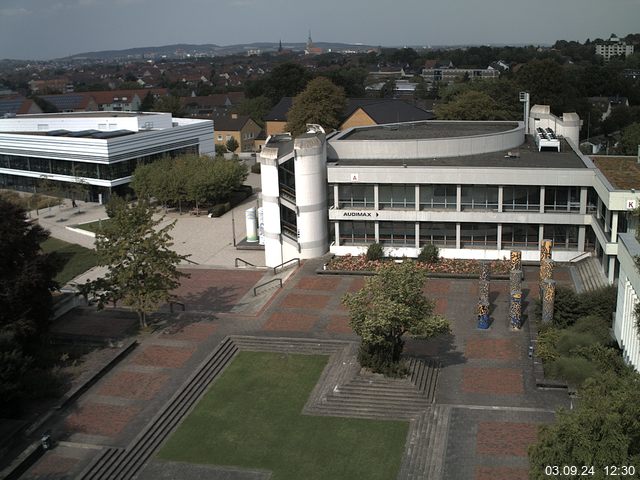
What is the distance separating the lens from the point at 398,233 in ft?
141

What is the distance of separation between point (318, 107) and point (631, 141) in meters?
32.4

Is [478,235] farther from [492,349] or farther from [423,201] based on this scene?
[492,349]

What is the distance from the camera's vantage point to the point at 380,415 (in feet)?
82.7

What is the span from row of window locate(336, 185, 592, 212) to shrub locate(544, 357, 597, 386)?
1595 cm

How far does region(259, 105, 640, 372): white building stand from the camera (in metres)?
40.4

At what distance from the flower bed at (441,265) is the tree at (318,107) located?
3873 cm

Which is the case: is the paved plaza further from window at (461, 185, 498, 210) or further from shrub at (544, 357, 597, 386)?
window at (461, 185, 498, 210)

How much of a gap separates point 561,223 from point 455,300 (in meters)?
9.10

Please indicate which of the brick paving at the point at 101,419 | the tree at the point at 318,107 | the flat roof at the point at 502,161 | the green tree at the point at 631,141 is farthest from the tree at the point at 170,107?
the brick paving at the point at 101,419

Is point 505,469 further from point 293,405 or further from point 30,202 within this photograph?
point 30,202

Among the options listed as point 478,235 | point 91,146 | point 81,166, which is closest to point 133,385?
point 478,235

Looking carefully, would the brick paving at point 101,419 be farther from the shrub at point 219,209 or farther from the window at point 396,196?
the shrub at point 219,209

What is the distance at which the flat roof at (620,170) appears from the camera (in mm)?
35875

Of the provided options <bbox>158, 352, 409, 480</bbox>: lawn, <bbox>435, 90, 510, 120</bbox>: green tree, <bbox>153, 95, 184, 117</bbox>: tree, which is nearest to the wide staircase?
<bbox>158, 352, 409, 480</bbox>: lawn
